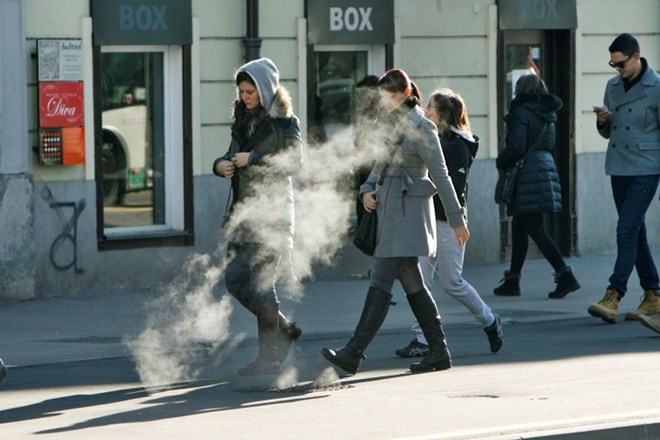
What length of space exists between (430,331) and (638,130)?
3.10 metres

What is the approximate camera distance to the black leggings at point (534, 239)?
13.9m

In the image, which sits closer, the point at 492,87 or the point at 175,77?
the point at 175,77

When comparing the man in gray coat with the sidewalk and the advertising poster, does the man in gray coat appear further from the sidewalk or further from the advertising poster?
the advertising poster

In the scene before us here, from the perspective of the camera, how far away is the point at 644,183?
12.0 m

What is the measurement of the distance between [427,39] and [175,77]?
2.78 meters

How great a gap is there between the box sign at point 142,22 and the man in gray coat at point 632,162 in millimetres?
4255

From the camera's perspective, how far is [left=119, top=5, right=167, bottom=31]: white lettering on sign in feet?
47.2

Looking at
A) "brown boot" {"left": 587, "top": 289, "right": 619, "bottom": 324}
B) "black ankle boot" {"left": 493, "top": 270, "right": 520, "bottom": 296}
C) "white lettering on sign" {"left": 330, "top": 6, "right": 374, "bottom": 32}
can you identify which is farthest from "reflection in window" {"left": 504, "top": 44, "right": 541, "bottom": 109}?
"brown boot" {"left": 587, "top": 289, "right": 619, "bottom": 324}

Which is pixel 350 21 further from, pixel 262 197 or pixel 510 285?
pixel 262 197

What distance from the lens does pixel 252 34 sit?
15.1 metres

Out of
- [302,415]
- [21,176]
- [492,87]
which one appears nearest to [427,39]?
[492,87]

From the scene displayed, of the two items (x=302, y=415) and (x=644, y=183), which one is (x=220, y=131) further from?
(x=302, y=415)

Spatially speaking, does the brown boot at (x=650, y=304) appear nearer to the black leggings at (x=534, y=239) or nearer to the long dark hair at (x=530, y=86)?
the black leggings at (x=534, y=239)

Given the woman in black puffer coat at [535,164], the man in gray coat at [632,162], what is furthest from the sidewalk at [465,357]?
the woman in black puffer coat at [535,164]
